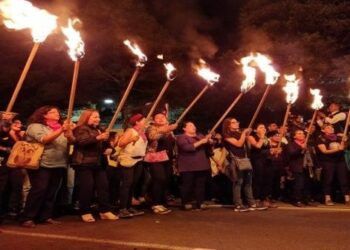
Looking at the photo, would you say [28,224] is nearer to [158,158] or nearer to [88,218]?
[88,218]

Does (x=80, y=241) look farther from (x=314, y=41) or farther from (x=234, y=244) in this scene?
(x=314, y=41)

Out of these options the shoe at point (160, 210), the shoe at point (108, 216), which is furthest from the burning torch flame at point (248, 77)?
the shoe at point (108, 216)

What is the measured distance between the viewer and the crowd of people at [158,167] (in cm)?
738

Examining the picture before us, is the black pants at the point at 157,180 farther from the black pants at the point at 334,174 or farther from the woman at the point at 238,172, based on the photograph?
the black pants at the point at 334,174

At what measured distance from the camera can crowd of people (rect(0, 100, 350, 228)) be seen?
24.2 feet

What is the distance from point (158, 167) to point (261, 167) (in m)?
2.05

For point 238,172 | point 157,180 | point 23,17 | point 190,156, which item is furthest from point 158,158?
point 23,17

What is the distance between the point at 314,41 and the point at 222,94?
504cm

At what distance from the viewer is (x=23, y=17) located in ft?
20.9

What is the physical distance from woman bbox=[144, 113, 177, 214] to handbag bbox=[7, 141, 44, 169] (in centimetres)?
215

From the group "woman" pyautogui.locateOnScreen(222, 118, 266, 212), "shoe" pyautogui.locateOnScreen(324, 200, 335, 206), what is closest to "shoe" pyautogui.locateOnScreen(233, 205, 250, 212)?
"woman" pyautogui.locateOnScreen(222, 118, 266, 212)

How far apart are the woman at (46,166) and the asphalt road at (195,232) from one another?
12.0 inches

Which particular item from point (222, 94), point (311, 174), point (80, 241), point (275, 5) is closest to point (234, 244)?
point (80, 241)

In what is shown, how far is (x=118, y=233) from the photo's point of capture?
662 centimetres
